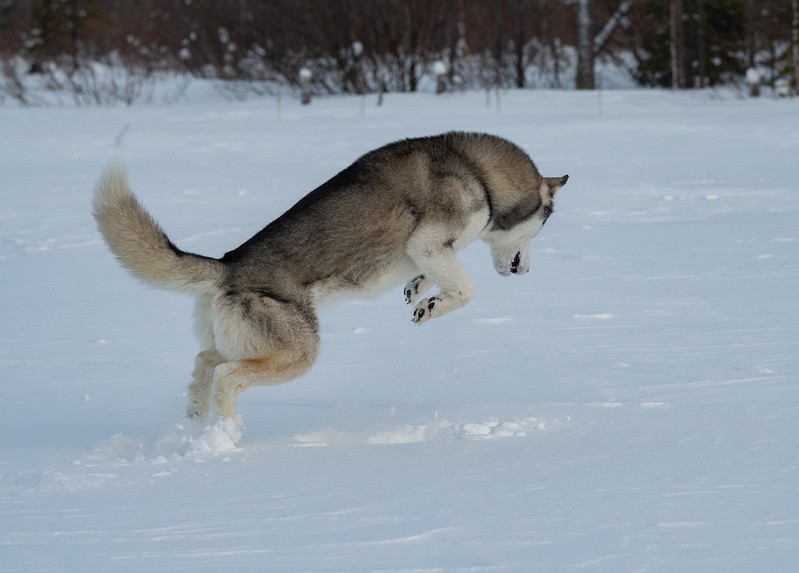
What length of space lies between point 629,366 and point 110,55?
25.0m

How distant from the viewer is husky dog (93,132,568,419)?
15.3 feet

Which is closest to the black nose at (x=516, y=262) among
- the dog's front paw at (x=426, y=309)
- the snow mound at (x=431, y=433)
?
the dog's front paw at (x=426, y=309)

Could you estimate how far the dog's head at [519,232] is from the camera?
18.5 feet

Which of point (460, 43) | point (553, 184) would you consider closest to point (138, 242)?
point (553, 184)

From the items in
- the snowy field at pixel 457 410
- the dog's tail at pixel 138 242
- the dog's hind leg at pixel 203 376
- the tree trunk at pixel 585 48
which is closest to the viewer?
the snowy field at pixel 457 410

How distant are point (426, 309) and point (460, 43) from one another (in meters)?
19.9

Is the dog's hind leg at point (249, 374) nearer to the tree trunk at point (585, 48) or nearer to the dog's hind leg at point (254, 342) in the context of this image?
the dog's hind leg at point (254, 342)

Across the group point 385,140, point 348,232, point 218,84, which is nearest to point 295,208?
point 348,232

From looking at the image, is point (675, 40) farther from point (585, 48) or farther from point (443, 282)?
point (443, 282)

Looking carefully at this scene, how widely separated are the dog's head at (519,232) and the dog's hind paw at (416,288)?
0.41 meters

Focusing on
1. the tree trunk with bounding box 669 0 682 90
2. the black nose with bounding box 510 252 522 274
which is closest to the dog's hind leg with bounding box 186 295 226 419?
the black nose with bounding box 510 252 522 274

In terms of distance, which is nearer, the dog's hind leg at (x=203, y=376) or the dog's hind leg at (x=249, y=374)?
the dog's hind leg at (x=249, y=374)

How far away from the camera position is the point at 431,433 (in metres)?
4.61

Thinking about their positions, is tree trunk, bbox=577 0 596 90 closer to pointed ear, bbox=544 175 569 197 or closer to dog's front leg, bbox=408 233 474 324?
pointed ear, bbox=544 175 569 197
